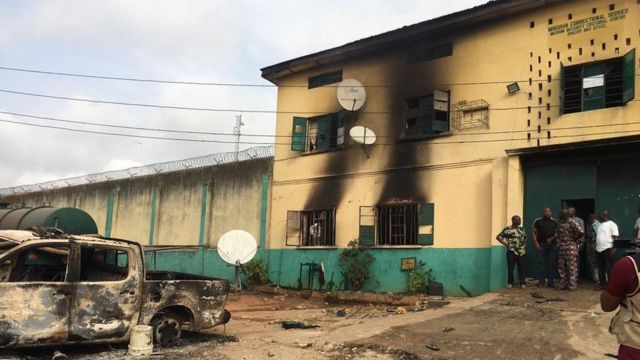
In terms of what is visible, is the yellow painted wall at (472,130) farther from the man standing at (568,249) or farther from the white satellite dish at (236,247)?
the white satellite dish at (236,247)

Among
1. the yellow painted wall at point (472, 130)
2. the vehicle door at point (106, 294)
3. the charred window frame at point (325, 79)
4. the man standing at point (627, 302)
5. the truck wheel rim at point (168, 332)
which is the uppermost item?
the charred window frame at point (325, 79)

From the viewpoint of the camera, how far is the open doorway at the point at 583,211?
11.6 meters

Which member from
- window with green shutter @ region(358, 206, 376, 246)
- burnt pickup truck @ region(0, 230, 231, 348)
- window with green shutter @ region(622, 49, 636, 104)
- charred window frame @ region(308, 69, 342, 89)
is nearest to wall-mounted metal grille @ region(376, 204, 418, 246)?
window with green shutter @ region(358, 206, 376, 246)

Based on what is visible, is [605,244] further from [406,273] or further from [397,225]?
[397,225]

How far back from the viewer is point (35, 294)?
6535 millimetres

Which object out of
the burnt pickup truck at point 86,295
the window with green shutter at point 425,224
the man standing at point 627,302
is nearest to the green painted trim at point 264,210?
the window with green shutter at point 425,224

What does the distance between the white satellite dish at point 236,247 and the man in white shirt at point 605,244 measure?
27.5 ft

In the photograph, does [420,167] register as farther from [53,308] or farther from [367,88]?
[53,308]

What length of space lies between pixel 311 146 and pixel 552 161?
736 centimetres

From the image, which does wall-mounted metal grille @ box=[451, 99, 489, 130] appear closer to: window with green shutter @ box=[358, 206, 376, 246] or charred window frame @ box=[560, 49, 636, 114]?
charred window frame @ box=[560, 49, 636, 114]

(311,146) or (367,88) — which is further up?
(367,88)

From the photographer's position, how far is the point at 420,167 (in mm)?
14016

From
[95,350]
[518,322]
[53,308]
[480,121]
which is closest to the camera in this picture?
[53,308]

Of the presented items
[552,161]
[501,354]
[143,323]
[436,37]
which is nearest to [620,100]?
[552,161]
